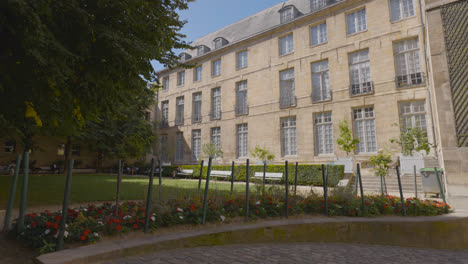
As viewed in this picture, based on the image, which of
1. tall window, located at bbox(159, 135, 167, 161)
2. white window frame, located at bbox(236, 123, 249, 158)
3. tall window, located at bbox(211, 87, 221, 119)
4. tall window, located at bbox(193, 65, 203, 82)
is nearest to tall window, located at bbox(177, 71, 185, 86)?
tall window, located at bbox(193, 65, 203, 82)

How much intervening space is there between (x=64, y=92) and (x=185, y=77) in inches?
891

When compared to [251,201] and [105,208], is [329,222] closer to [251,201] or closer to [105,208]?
[251,201]

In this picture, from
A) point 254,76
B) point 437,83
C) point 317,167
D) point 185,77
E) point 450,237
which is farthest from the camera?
point 185,77

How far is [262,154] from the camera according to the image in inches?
710

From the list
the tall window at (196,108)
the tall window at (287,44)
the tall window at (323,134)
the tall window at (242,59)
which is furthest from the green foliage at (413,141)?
the tall window at (196,108)

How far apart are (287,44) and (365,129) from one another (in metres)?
8.37

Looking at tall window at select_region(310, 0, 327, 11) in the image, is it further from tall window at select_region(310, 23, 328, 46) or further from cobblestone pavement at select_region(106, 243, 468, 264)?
cobblestone pavement at select_region(106, 243, 468, 264)

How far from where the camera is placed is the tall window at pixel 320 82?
1730 cm

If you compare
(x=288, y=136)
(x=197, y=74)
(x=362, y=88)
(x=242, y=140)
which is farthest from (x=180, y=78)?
(x=362, y=88)

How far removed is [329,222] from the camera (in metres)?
4.62

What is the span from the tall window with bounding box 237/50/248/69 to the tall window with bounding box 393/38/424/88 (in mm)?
10575

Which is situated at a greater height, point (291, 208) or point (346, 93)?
point (346, 93)

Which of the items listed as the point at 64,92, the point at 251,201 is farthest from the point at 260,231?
the point at 64,92

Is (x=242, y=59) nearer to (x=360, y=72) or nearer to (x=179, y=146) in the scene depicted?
(x=360, y=72)
